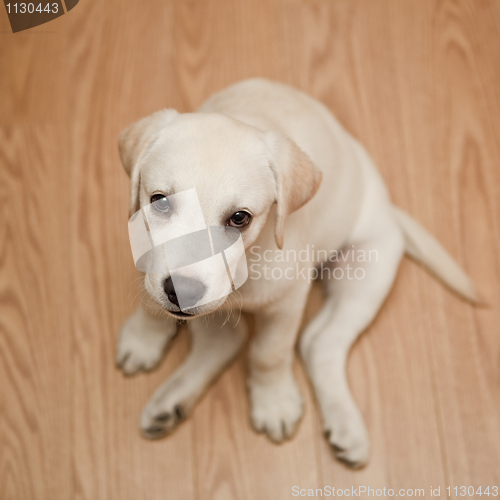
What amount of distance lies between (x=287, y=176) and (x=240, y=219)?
15 cm

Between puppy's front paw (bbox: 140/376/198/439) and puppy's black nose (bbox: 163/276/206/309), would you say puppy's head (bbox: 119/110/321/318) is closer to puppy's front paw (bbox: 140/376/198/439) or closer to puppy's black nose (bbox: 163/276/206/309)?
puppy's black nose (bbox: 163/276/206/309)

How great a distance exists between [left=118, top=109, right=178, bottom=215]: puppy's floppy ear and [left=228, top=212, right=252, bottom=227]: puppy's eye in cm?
26

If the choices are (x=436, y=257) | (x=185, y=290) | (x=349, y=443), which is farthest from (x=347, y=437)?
(x=185, y=290)

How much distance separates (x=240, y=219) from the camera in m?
1.22

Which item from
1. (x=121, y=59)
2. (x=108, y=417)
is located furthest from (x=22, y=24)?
(x=108, y=417)

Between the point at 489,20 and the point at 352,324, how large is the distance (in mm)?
1585

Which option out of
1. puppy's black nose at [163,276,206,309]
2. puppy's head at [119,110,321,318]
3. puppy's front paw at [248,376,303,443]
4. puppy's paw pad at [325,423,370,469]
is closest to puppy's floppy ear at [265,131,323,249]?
puppy's head at [119,110,321,318]

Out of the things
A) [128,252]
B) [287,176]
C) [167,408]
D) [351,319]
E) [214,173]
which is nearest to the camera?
[214,173]

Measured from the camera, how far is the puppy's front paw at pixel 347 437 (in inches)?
67.9

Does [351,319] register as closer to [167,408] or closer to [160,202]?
[167,408]

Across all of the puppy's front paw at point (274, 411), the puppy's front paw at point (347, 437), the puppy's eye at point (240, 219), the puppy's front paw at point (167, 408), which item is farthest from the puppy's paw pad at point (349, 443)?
the puppy's eye at point (240, 219)

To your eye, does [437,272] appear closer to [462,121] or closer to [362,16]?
[462,121]

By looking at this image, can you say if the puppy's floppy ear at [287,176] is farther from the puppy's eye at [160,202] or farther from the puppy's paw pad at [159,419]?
the puppy's paw pad at [159,419]

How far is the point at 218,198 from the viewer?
1.13m
